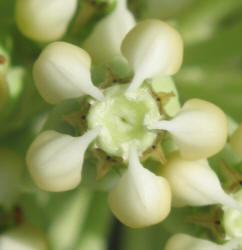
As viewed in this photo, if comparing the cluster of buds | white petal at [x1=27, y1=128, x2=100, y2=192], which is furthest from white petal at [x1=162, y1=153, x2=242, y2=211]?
white petal at [x1=27, y1=128, x2=100, y2=192]

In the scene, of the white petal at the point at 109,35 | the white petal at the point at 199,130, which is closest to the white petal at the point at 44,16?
Answer: the white petal at the point at 109,35

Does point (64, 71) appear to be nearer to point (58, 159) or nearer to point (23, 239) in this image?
point (58, 159)

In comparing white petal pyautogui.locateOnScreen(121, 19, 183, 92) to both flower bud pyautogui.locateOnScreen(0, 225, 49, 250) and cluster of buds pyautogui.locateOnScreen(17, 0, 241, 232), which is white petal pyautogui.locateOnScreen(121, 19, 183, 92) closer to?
cluster of buds pyautogui.locateOnScreen(17, 0, 241, 232)

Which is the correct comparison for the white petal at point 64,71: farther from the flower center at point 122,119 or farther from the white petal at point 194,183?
the white petal at point 194,183

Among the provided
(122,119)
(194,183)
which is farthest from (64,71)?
(194,183)

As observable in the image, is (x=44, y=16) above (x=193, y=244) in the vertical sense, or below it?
above

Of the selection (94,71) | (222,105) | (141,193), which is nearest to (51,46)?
(94,71)
